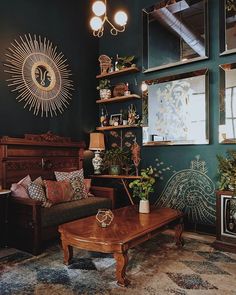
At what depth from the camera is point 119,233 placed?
2.25 m

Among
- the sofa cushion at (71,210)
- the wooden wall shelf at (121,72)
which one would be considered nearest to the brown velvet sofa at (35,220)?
the sofa cushion at (71,210)

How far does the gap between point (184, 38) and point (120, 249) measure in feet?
10.4

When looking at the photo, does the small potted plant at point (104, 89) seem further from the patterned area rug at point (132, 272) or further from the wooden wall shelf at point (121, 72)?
the patterned area rug at point (132, 272)

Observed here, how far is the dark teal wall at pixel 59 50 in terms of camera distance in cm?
351

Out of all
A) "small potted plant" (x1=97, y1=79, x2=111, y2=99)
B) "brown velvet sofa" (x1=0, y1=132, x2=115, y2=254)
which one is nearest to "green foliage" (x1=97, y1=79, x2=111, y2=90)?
"small potted plant" (x1=97, y1=79, x2=111, y2=99)

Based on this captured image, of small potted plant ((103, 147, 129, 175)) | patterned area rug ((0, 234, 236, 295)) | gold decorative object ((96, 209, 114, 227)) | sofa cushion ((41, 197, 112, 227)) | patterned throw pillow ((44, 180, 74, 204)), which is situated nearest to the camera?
patterned area rug ((0, 234, 236, 295))

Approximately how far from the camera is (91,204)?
138 inches

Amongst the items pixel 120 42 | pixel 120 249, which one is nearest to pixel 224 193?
pixel 120 249

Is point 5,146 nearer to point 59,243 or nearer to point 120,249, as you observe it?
point 59,243

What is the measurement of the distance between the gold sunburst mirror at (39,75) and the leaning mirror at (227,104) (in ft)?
7.89

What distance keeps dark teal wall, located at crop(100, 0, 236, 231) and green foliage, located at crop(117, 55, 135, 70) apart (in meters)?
0.13

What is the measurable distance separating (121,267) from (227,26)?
3287mm

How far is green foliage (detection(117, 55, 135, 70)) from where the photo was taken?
440 centimetres

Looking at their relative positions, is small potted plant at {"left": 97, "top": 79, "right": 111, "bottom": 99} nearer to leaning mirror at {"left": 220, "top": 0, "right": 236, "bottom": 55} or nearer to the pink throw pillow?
leaning mirror at {"left": 220, "top": 0, "right": 236, "bottom": 55}
